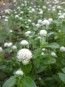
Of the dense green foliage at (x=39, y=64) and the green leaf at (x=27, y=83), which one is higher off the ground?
the dense green foliage at (x=39, y=64)

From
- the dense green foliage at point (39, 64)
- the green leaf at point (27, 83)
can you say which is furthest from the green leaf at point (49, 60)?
the green leaf at point (27, 83)


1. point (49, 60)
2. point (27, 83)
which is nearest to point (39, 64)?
point (49, 60)

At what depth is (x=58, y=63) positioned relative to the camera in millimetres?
2539

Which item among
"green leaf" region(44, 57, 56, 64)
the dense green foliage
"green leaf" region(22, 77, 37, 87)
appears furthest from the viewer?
"green leaf" region(44, 57, 56, 64)

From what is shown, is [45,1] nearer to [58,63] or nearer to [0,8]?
[0,8]

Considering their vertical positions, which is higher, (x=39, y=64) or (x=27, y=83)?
(x=39, y=64)

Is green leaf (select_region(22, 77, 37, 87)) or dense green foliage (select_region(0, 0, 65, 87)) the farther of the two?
dense green foliage (select_region(0, 0, 65, 87))

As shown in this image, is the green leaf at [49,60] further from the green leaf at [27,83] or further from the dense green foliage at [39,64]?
the green leaf at [27,83]

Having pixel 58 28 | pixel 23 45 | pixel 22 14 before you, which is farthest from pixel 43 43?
pixel 22 14

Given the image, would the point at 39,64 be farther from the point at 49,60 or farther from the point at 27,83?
Result: the point at 27,83

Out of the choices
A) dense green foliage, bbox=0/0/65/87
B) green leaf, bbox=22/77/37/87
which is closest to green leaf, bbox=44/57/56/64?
dense green foliage, bbox=0/0/65/87

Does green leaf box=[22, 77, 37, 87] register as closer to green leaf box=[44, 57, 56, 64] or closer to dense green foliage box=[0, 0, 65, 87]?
dense green foliage box=[0, 0, 65, 87]

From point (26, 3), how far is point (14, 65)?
3909 millimetres

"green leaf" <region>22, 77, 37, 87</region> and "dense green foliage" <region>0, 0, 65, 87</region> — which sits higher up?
"dense green foliage" <region>0, 0, 65, 87</region>
